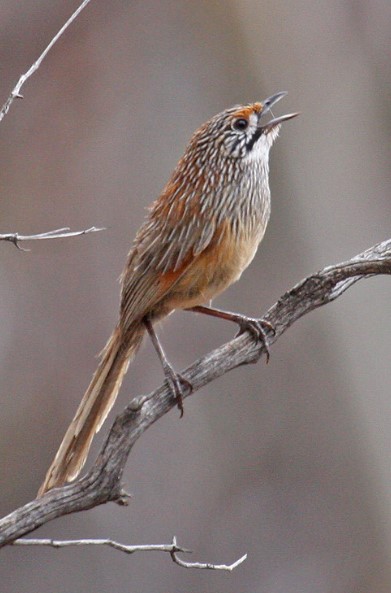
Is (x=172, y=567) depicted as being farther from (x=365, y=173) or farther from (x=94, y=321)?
(x=365, y=173)

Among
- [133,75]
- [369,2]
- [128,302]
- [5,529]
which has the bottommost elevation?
[5,529]

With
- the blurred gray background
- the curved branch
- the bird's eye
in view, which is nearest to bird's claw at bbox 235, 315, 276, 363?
the curved branch

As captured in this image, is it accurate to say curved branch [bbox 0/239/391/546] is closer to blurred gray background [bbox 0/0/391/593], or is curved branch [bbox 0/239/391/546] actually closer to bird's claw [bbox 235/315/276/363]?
bird's claw [bbox 235/315/276/363]

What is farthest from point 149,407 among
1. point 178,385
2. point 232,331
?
point 232,331

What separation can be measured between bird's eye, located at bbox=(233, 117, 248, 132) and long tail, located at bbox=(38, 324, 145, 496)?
1189 mm

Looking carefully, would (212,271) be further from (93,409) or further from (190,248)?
(93,409)

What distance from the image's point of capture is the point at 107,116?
13711mm

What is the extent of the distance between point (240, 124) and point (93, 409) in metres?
1.71

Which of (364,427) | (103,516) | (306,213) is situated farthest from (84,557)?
(306,213)

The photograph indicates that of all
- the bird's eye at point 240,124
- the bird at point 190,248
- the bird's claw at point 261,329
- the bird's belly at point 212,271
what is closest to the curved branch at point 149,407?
the bird's claw at point 261,329

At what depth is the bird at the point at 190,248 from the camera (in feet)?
17.9

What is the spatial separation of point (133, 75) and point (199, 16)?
115 centimetres

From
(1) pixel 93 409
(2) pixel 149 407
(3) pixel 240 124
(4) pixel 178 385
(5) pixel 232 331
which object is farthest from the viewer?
(5) pixel 232 331

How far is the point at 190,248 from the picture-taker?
5.45 meters
